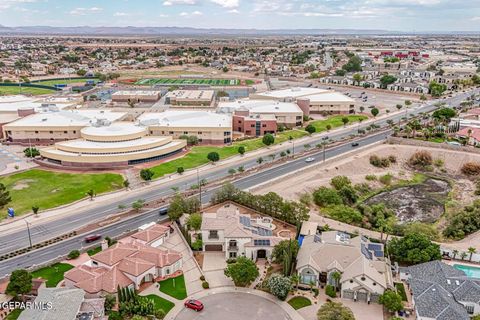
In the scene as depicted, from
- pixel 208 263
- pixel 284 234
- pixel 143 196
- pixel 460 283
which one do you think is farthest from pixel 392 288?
pixel 143 196

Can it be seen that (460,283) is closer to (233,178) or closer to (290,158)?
(233,178)

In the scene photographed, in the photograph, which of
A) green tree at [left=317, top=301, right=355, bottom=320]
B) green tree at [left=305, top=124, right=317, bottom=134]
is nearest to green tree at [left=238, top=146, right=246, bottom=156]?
green tree at [left=305, top=124, right=317, bottom=134]

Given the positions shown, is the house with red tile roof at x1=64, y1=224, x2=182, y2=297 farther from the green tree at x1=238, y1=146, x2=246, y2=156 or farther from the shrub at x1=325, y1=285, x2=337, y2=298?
the green tree at x1=238, y1=146, x2=246, y2=156

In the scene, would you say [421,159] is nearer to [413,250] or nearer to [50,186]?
[413,250]

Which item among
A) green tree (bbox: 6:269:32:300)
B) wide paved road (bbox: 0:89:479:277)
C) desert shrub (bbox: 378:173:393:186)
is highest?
green tree (bbox: 6:269:32:300)

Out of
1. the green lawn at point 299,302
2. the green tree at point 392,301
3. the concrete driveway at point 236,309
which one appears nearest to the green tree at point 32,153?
the concrete driveway at point 236,309

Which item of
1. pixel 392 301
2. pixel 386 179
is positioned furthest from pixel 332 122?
pixel 392 301

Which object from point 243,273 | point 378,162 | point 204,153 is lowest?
point 378,162
